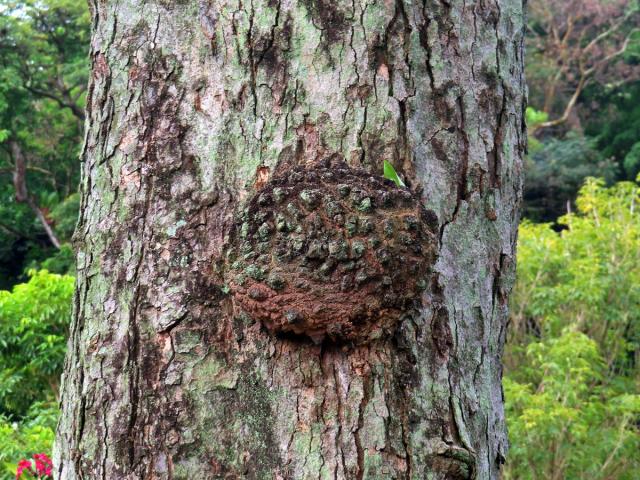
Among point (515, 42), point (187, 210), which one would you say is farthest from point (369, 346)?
point (515, 42)

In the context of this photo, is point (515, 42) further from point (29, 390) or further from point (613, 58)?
point (613, 58)

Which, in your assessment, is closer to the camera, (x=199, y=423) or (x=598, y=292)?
(x=199, y=423)

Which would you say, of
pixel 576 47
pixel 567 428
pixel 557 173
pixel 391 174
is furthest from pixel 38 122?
pixel 391 174

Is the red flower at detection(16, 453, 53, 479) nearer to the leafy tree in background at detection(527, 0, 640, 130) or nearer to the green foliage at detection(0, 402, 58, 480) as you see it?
the green foliage at detection(0, 402, 58, 480)

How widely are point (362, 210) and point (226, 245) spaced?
208mm

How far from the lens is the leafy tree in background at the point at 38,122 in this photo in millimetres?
12891

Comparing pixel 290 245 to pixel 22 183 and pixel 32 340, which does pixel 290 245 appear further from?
pixel 22 183

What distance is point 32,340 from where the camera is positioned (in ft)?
22.9

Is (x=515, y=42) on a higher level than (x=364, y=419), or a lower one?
higher

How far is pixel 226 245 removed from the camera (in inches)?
43.0

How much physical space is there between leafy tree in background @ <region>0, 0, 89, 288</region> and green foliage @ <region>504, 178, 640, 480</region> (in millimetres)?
8821

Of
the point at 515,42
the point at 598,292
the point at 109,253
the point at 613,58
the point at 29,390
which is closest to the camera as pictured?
the point at 109,253

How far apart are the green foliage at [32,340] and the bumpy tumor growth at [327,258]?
619 cm

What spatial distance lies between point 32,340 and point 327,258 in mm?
6601
